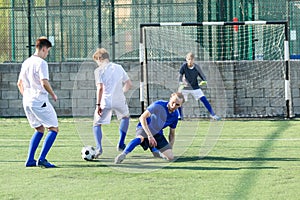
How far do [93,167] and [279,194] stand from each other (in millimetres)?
3188

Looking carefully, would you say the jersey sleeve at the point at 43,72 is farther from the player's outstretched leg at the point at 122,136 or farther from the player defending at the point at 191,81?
the player defending at the point at 191,81

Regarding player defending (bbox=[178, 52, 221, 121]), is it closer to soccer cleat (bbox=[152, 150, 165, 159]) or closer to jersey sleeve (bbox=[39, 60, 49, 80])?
soccer cleat (bbox=[152, 150, 165, 159])

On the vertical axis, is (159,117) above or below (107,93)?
below

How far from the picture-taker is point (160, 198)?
7859 mm

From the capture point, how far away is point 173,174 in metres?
9.57

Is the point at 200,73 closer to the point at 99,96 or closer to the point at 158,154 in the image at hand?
the point at 99,96

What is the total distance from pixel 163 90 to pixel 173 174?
32.7 feet

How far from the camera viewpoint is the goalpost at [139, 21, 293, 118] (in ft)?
62.1

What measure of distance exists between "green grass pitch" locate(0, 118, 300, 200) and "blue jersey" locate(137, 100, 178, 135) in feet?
1.69

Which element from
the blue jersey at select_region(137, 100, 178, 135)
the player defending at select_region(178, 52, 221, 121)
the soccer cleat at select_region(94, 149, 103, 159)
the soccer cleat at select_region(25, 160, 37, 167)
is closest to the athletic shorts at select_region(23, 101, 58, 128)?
the soccer cleat at select_region(25, 160, 37, 167)

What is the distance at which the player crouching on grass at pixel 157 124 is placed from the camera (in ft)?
34.0

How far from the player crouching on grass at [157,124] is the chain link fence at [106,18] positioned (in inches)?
347

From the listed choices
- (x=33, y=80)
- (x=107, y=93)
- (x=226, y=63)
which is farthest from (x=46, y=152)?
(x=226, y=63)

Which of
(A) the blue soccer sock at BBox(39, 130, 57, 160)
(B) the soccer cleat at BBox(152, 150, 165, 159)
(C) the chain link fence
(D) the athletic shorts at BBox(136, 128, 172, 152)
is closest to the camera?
(A) the blue soccer sock at BBox(39, 130, 57, 160)
